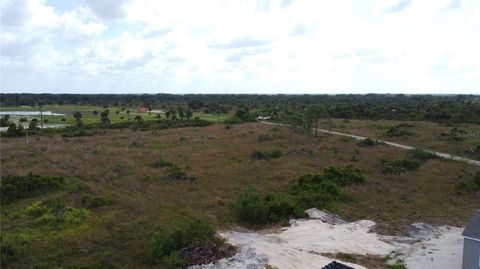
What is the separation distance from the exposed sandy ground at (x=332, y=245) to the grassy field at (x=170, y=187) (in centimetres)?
129

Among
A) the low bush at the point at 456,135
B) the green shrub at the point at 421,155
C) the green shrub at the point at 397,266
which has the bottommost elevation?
the green shrub at the point at 397,266

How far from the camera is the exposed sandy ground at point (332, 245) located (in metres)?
17.0

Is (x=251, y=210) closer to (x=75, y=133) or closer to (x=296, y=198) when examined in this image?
(x=296, y=198)

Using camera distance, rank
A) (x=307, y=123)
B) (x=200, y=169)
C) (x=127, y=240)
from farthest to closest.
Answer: (x=307, y=123) < (x=200, y=169) < (x=127, y=240)

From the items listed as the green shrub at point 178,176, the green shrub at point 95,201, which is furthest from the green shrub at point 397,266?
the green shrub at point 178,176

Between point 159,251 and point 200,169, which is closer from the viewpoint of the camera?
point 159,251

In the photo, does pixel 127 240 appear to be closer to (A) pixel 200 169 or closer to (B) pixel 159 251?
(B) pixel 159 251

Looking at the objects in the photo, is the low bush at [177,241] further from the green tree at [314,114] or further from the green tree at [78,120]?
the green tree at [78,120]

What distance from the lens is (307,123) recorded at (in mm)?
55281

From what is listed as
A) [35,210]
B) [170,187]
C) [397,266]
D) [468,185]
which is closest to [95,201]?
[35,210]

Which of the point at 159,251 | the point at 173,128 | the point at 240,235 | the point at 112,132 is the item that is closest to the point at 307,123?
the point at 173,128

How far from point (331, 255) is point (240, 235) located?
4.41 m

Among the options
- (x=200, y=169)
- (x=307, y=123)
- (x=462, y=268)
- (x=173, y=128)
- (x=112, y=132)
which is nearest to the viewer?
(x=462, y=268)

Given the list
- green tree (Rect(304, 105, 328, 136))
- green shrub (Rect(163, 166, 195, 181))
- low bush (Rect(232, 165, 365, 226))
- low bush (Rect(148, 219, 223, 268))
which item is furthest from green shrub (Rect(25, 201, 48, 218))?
green tree (Rect(304, 105, 328, 136))
